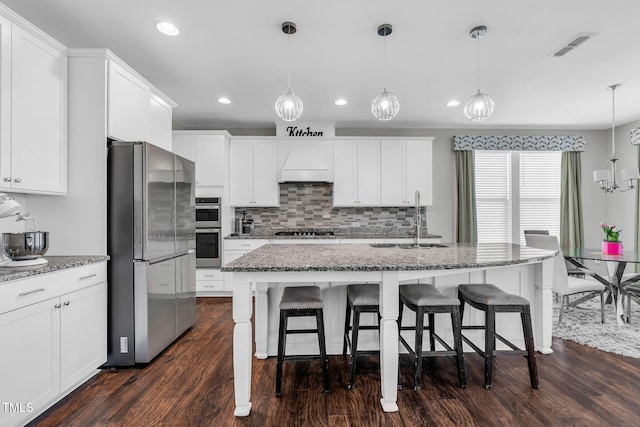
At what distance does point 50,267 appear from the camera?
189 centimetres

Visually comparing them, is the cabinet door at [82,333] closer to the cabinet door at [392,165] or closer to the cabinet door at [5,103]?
the cabinet door at [5,103]

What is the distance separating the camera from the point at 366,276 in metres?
1.89

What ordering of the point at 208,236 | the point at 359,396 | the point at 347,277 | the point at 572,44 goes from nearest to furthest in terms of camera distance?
the point at 347,277 < the point at 359,396 < the point at 572,44 < the point at 208,236

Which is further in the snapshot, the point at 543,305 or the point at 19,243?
the point at 543,305

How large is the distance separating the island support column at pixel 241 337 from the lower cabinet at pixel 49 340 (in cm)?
110

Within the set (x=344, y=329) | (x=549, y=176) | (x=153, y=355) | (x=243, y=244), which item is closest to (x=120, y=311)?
(x=153, y=355)

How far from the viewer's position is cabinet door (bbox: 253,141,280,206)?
493 cm

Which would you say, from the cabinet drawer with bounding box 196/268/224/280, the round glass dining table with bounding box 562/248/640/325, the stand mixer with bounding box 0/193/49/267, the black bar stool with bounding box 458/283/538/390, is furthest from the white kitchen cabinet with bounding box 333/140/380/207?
the stand mixer with bounding box 0/193/49/267

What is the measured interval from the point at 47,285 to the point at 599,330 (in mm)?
4644

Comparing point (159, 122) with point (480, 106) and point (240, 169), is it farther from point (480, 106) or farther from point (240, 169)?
point (480, 106)

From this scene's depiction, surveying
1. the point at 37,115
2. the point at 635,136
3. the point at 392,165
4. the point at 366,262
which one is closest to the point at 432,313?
the point at 366,262

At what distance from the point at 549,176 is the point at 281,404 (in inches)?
223

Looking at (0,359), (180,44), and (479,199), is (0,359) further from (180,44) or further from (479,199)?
(479,199)

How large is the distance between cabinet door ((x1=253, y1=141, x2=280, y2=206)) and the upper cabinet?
2.70m
